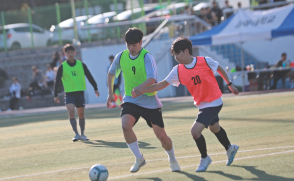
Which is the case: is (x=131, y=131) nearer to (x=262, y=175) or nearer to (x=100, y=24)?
(x=262, y=175)

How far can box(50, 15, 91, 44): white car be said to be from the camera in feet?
81.9

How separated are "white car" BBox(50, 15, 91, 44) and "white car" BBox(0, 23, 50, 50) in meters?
0.41

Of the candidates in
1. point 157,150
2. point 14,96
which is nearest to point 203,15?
point 14,96

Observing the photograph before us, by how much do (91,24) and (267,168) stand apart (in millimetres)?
20617

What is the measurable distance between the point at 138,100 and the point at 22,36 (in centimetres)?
2128

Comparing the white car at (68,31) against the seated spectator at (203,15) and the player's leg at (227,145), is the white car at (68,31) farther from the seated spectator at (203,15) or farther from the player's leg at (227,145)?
the player's leg at (227,145)

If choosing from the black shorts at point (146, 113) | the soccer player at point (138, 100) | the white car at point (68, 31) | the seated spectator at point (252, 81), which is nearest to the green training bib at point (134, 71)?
the soccer player at point (138, 100)

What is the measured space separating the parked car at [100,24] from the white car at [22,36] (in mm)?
2779

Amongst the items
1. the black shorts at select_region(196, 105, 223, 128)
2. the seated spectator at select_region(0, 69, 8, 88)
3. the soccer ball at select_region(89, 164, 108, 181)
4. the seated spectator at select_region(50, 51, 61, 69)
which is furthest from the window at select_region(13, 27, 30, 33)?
the black shorts at select_region(196, 105, 223, 128)

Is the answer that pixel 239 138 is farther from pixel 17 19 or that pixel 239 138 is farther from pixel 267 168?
pixel 17 19

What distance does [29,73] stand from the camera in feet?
81.7

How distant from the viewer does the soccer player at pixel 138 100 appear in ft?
18.6

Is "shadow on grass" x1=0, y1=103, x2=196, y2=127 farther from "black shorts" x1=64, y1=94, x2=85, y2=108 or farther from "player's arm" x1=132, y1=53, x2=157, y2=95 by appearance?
"player's arm" x1=132, y1=53, x2=157, y2=95

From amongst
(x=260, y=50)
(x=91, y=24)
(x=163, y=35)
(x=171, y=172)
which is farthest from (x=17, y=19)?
(x=171, y=172)
